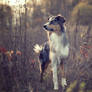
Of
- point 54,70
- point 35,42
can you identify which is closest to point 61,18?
point 35,42

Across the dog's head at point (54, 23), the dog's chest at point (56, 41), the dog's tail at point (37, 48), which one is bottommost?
the dog's tail at point (37, 48)

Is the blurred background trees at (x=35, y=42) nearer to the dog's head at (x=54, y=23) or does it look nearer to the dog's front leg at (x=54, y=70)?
the dog's front leg at (x=54, y=70)

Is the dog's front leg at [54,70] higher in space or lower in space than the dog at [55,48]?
lower

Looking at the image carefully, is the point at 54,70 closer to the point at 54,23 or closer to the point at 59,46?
the point at 59,46

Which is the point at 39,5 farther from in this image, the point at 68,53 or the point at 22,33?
the point at 68,53

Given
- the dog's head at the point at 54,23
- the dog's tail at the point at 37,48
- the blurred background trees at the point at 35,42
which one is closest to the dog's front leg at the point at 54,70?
the blurred background trees at the point at 35,42

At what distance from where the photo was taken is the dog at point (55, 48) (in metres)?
4.53

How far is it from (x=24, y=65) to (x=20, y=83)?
16.8 inches

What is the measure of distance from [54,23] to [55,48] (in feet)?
1.91

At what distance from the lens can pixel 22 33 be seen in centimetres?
494

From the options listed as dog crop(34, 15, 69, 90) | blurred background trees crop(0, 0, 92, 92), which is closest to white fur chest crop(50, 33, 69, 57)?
dog crop(34, 15, 69, 90)

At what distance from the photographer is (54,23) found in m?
4.46

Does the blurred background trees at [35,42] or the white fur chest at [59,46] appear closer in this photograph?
the white fur chest at [59,46]

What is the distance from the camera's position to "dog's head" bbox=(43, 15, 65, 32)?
446 cm
